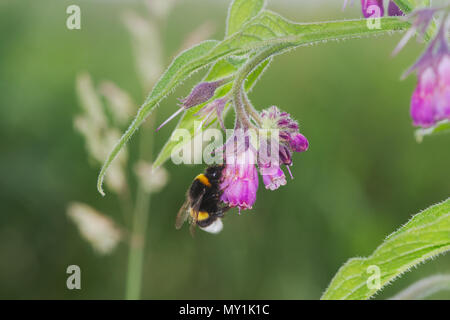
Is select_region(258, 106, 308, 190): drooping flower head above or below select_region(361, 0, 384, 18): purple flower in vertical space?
below

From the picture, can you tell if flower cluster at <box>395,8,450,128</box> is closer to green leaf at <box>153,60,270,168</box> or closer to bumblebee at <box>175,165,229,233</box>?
green leaf at <box>153,60,270,168</box>

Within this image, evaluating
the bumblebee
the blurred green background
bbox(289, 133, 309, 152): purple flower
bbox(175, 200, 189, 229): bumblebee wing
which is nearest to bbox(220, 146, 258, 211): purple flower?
bbox(289, 133, 309, 152): purple flower

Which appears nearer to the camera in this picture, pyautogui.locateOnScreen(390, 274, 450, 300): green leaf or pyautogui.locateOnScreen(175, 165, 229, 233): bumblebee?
pyautogui.locateOnScreen(390, 274, 450, 300): green leaf

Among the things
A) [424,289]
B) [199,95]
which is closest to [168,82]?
[199,95]

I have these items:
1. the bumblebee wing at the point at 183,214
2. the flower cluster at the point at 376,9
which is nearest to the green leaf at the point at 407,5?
the flower cluster at the point at 376,9

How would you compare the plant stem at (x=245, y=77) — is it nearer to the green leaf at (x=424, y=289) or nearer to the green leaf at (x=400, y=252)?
the green leaf at (x=400, y=252)

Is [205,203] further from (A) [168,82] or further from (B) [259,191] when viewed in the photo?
(B) [259,191]
